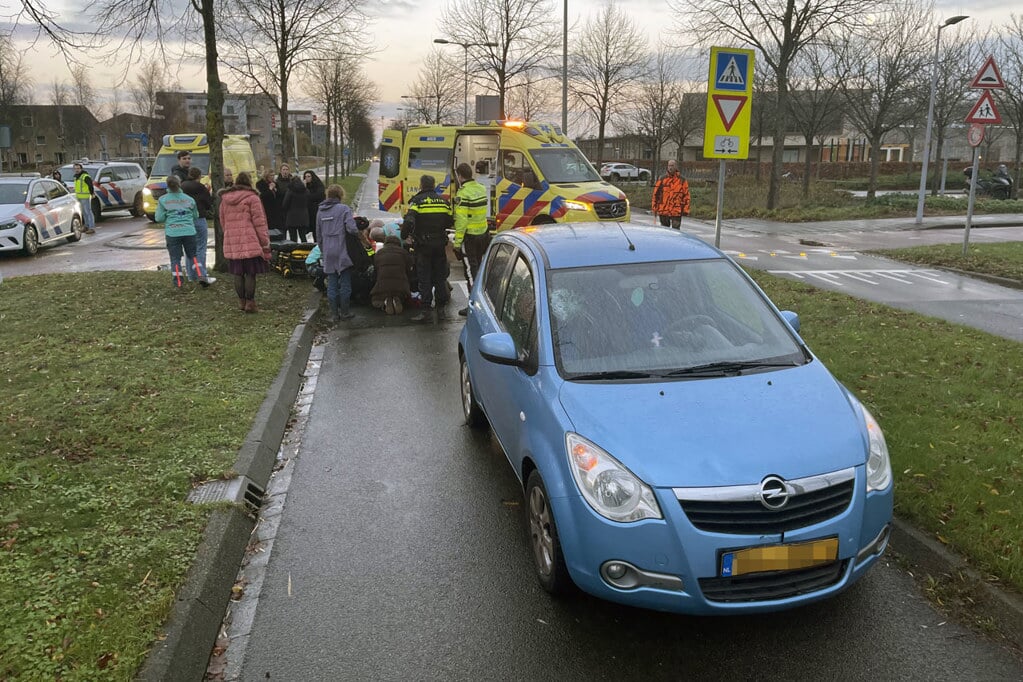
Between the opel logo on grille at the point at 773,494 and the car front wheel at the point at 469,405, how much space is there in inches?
119

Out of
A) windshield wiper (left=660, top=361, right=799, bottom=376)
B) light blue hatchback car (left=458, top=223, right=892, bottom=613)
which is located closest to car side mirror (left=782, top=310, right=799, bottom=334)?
light blue hatchback car (left=458, top=223, right=892, bottom=613)

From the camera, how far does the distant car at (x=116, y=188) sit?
2505cm

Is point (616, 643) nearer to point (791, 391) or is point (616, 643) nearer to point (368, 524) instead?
point (791, 391)

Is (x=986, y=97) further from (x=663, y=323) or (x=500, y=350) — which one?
(x=500, y=350)

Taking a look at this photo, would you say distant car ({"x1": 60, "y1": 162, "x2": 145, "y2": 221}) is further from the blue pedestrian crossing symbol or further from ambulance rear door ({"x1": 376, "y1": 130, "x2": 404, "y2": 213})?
the blue pedestrian crossing symbol

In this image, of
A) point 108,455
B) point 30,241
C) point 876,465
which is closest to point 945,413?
point 876,465

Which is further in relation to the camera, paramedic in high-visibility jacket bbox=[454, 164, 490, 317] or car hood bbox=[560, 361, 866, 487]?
paramedic in high-visibility jacket bbox=[454, 164, 490, 317]

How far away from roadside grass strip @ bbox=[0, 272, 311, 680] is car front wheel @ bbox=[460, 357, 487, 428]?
5.55 feet

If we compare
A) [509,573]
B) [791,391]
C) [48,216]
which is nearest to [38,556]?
[509,573]

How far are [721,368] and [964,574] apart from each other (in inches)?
59.0

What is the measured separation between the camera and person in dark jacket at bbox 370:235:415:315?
35.6 feet

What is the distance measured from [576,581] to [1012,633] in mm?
1901

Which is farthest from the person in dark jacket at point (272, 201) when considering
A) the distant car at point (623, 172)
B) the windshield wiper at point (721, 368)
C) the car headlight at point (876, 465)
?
the distant car at point (623, 172)

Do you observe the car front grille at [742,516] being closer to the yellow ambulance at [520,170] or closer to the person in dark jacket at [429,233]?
the person in dark jacket at [429,233]
